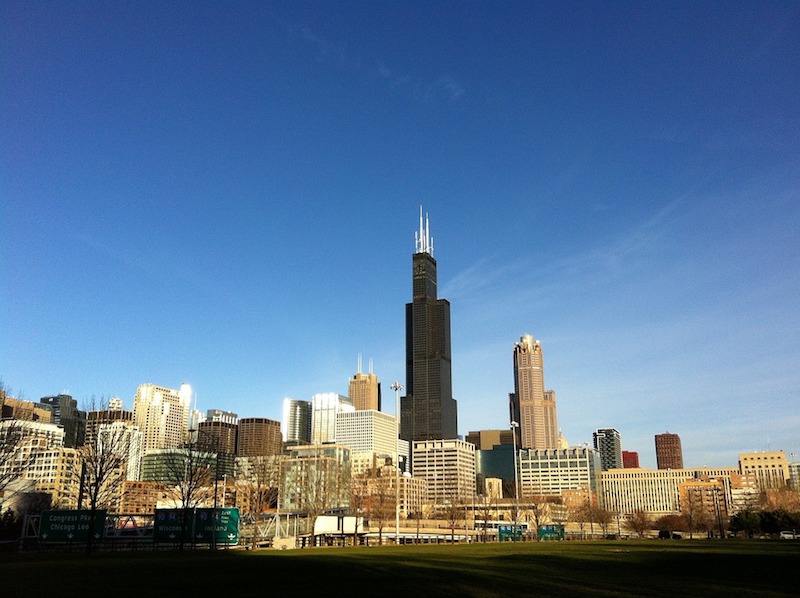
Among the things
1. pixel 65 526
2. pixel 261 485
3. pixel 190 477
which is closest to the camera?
pixel 65 526

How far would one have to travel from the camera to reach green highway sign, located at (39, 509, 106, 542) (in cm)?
6131

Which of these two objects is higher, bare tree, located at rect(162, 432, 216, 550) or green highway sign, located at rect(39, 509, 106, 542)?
bare tree, located at rect(162, 432, 216, 550)

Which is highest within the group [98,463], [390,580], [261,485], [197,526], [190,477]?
[98,463]

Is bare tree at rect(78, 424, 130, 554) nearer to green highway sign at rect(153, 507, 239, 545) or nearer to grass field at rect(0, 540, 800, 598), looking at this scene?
green highway sign at rect(153, 507, 239, 545)

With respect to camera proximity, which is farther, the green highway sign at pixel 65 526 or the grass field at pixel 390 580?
the green highway sign at pixel 65 526

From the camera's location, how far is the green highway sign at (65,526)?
6131 cm

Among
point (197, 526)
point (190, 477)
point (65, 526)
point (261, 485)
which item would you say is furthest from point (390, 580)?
point (261, 485)

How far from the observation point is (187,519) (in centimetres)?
6444

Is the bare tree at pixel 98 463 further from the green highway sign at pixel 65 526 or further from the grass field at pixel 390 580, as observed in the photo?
the grass field at pixel 390 580

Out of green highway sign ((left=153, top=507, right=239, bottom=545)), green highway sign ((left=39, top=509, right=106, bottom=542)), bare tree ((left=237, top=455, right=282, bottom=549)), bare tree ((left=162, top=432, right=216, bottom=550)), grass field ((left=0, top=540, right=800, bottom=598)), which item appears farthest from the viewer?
bare tree ((left=237, top=455, right=282, bottom=549))

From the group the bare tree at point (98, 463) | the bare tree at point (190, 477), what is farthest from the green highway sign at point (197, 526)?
the bare tree at point (98, 463)

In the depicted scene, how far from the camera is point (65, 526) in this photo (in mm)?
61531

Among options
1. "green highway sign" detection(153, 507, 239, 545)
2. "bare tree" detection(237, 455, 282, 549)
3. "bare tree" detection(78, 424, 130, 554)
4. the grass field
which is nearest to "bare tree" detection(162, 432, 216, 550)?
"green highway sign" detection(153, 507, 239, 545)

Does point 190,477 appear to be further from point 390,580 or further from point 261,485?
point 390,580
